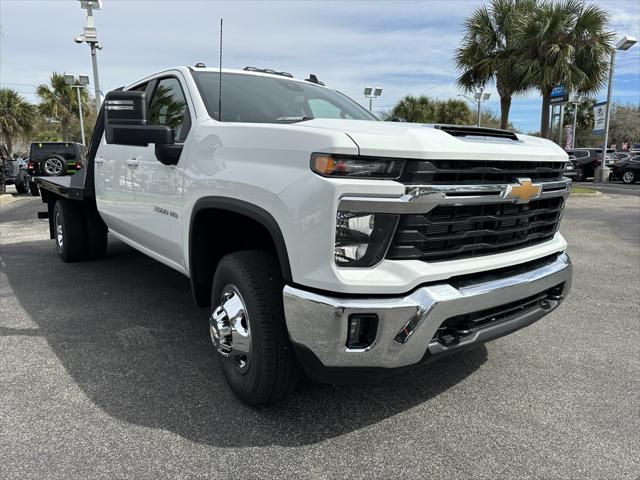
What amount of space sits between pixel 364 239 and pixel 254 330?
0.75m

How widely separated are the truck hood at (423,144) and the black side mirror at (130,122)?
1040 millimetres

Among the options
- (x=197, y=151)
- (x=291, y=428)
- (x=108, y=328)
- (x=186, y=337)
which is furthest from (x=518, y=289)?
(x=108, y=328)

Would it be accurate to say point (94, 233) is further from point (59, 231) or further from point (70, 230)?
point (59, 231)

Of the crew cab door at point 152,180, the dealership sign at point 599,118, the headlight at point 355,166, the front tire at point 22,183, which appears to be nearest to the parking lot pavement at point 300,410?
the crew cab door at point 152,180

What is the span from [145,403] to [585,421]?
236cm

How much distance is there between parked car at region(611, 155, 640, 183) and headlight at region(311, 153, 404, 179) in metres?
25.3

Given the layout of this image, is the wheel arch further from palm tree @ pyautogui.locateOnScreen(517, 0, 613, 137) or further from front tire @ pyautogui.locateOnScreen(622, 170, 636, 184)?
front tire @ pyautogui.locateOnScreen(622, 170, 636, 184)

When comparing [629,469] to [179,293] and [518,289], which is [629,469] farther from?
[179,293]

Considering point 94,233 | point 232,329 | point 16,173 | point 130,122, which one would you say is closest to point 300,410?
point 232,329

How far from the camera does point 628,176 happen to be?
23375mm

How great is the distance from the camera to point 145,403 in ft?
9.17

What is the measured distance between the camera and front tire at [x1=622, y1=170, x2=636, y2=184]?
23.2 m

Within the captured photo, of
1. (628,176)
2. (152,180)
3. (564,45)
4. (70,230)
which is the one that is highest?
(564,45)

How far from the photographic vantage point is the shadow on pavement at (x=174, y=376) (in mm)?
2611
